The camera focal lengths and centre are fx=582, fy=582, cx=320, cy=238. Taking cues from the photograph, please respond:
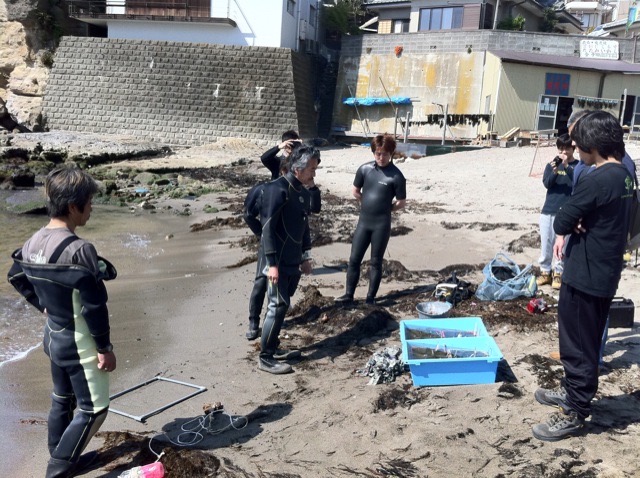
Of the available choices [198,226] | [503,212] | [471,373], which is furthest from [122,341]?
[503,212]

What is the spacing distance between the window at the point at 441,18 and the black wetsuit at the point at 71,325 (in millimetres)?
29756

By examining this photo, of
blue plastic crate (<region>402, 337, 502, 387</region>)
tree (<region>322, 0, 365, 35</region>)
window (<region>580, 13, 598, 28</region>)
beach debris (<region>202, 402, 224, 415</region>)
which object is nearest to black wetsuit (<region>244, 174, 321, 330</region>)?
beach debris (<region>202, 402, 224, 415</region>)

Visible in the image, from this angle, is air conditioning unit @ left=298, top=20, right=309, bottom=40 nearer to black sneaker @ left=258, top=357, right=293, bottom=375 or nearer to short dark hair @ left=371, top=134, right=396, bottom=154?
short dark hair @ left=371, top=134, right=396, bottom=154

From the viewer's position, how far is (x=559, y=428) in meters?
3.50

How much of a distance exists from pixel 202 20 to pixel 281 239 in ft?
82.9

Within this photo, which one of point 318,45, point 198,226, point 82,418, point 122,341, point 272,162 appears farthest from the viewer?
point 318,45

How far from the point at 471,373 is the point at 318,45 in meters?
30.9

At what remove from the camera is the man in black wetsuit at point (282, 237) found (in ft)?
15.1

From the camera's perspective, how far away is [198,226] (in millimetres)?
11031

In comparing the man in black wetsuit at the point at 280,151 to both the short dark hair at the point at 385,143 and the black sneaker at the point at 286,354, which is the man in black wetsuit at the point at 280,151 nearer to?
the short dark hair at the point at 385,143

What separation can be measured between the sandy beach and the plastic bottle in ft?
0.39

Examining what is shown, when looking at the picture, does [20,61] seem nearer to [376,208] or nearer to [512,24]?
[512,24]

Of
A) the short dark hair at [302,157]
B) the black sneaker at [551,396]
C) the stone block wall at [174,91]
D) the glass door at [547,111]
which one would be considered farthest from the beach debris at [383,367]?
the glass door at [547,111]

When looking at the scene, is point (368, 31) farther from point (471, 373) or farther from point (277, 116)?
point (471, 373)
